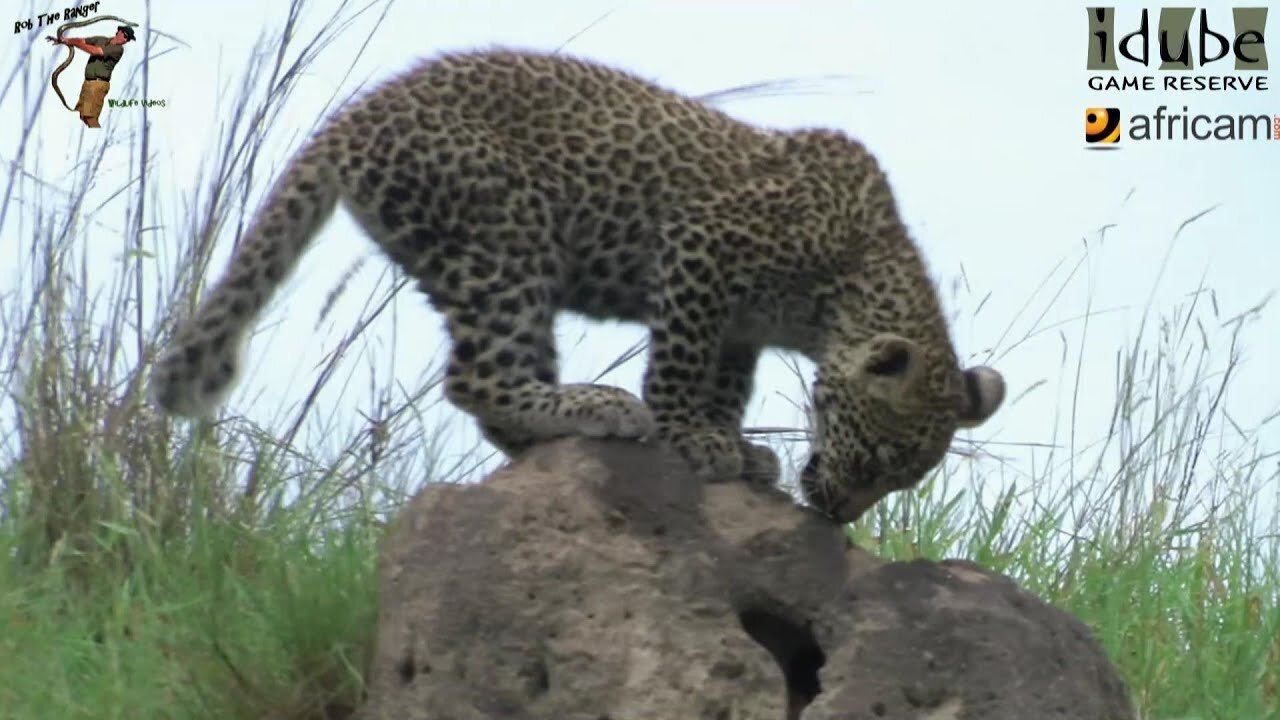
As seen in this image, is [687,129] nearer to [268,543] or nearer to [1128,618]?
[268,543]

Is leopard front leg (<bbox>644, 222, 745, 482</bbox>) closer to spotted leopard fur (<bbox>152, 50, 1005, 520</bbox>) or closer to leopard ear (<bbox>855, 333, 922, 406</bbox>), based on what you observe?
spotted leopard fur (<bbox>152, 50, 1005, 520</bbox>)

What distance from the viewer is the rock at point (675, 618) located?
16.5 ft

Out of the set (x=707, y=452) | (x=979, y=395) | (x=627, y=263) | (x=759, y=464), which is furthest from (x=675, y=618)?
Answer: (x=627, y=263)

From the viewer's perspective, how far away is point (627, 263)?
6230 mm

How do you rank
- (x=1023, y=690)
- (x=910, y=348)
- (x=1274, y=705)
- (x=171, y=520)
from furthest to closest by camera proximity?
(x=171, y=520) < (x=1274, y=705) < (x=910, y=348) < (x=1023, y=690)

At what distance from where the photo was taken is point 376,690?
5.43 meters

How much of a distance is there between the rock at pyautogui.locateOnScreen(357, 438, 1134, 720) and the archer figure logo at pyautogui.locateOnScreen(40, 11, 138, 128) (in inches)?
163

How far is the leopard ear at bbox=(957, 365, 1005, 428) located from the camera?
19.3 feet

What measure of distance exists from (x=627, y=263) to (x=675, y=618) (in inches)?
58.1

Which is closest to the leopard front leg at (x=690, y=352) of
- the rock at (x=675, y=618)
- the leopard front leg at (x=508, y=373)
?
the leopard front leg at (x=508, y=373)

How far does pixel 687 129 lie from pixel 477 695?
209 cm

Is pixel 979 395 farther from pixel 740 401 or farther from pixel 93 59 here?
pixel 93 59

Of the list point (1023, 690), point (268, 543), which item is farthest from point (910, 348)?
point (268, 543)

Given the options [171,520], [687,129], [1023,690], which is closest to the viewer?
[1023,690]
